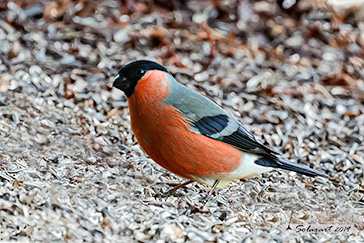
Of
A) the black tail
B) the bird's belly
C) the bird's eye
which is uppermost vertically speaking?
the bird's eye

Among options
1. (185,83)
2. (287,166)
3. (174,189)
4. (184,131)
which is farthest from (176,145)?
(185,83)

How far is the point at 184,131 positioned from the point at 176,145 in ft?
0.36

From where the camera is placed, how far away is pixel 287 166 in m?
3.76

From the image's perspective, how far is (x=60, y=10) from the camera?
6562mm

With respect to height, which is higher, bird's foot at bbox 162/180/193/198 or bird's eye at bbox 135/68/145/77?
bird's eye at bbox 135/68/145/77

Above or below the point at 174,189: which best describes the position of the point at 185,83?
below

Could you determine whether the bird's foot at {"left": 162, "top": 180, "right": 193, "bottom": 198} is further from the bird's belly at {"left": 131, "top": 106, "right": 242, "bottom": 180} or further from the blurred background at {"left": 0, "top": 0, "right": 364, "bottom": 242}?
the bird's belly at {"left": 131, "top": 106, "right": 242, "bottom": 180}

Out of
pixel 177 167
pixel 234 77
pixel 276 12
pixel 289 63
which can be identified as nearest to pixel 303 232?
pixel 177 167

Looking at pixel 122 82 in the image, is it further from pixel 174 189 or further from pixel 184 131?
pixel 174 189

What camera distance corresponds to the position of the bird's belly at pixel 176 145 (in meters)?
3.47

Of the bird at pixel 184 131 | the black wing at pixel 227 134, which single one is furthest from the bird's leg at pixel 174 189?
the black wing at pixel 227 134

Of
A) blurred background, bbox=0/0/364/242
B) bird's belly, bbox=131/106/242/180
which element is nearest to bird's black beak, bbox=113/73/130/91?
bird's belly, bbox=131/106/242/180

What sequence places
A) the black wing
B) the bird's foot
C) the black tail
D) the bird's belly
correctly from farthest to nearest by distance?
the bird's foot → the black tail → the black wing → the bird's belly

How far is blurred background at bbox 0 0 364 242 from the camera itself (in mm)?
3473
